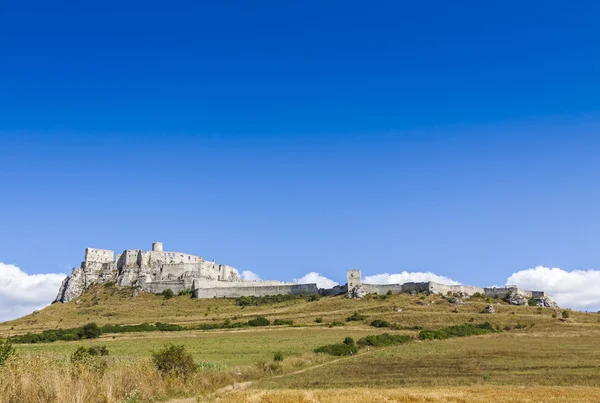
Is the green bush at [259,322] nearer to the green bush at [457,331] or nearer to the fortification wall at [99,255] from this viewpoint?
the green bush at [457,331]

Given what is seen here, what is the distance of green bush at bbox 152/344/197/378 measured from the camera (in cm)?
2270

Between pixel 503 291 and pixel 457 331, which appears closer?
pixel 457 331

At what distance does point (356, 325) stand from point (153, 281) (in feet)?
182

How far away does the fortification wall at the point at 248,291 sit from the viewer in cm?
10488

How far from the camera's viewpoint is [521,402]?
1777 centimetres

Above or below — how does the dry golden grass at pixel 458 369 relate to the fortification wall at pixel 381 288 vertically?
below

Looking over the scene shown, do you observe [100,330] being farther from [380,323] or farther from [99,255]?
[99,255]

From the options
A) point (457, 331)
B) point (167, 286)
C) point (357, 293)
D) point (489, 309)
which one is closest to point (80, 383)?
point (457, 331)

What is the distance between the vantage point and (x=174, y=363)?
75.6ft

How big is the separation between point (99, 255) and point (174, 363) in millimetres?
103806

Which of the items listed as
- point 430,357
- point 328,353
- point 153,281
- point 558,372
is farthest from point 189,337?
point 153,281

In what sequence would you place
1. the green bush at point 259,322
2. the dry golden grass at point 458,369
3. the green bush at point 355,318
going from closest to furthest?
the dry golden grass at point 458,369, the green bush at point 259,322, the green bush at point 355,318

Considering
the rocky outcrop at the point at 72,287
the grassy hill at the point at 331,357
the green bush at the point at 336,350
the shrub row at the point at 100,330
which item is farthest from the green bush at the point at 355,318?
the rocky outcrop at the point at 72,287

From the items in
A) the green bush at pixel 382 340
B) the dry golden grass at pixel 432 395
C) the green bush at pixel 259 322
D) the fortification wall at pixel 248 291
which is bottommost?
the dry golden grass at pixel 432 395
